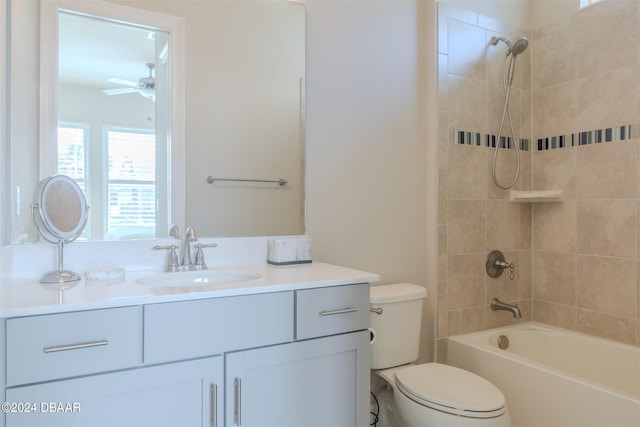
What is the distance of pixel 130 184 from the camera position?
5.18 ft

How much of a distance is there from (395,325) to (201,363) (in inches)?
39.0

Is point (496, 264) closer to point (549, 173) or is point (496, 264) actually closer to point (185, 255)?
point (549, 173)

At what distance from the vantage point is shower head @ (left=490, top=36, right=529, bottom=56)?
7.60 feet

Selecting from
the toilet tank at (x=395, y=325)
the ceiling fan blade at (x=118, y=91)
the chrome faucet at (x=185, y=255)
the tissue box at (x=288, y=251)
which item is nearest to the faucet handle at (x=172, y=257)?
the chrome faucet at (x=185, y=255)

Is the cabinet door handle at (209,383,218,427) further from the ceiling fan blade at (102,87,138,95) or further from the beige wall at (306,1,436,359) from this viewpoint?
the ceiling fan blade at (102,87,138,95)

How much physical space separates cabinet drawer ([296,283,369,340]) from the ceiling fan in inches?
38.6

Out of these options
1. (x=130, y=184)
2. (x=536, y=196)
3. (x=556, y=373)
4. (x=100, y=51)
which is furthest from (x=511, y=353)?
(x=100, y=51)

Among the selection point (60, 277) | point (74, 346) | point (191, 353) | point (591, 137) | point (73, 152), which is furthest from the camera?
point (591, 137)

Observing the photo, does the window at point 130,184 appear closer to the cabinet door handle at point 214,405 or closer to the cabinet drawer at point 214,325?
the cabinet drawer at point 214,325

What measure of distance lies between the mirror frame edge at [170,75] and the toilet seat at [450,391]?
1.14 meters

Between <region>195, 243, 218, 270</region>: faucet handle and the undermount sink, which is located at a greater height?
<region>195, 243, 218, 270</region>: faucet handle

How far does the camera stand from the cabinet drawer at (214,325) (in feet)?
3.75

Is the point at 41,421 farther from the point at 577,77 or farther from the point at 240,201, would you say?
the point at 577,77

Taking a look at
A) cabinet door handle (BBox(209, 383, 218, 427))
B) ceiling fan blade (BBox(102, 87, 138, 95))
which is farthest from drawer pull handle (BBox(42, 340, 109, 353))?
ceiling fan blade (BBox(102, 87, 138, 95))
